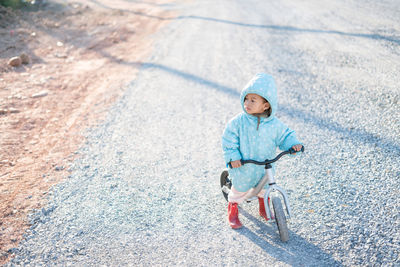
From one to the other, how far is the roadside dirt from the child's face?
287cm

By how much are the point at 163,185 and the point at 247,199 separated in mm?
1270

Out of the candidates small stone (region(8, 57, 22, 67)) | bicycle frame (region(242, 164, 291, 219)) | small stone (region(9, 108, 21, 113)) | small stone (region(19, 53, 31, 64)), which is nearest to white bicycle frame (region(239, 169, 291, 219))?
bicycle frame (region(242, 164, 291, 219))

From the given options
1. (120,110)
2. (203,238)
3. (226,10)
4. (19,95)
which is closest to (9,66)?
(19,95)

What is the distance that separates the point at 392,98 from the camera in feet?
19.8

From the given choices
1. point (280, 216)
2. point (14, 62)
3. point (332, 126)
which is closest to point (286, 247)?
point (280, 216)

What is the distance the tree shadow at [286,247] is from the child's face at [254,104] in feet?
4.42

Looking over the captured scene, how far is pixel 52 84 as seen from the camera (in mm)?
7945

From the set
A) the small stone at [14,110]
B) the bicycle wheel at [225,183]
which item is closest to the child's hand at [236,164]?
the bicycle wheel at [225,183]

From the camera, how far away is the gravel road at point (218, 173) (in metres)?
3.25

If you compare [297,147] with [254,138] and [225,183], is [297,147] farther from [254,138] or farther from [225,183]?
[225,183]

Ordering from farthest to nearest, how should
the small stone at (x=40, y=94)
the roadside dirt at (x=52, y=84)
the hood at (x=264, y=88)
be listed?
the small stone at (x=40, y=94) < the roadside dirt at (x=52, y=84) < the hood at (x=264, y=88)

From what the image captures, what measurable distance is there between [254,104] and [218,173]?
172 centimetres

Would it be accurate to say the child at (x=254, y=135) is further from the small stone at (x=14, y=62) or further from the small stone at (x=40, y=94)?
the small stone at (x=14, y=62)

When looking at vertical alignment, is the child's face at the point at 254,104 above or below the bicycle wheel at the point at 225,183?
above
